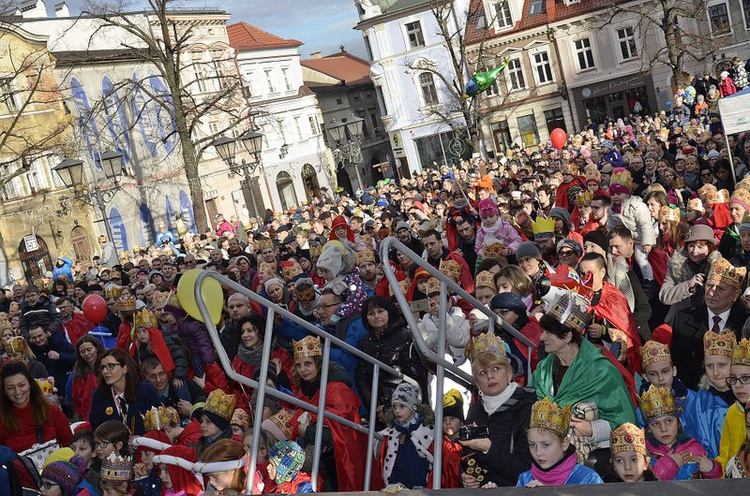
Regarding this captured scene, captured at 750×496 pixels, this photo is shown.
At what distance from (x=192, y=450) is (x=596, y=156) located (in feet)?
47.6

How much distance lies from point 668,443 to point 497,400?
1.04 m

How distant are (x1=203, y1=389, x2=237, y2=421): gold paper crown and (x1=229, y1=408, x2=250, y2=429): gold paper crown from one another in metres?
0.24

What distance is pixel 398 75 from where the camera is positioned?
183 ft

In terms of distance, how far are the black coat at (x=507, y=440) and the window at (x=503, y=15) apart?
48.5 meters

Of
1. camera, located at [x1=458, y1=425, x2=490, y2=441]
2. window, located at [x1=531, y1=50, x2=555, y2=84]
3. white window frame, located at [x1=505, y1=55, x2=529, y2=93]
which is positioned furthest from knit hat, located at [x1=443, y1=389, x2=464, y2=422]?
white window frame, located at [x1=505, y1=55, x2=529, y2=93]

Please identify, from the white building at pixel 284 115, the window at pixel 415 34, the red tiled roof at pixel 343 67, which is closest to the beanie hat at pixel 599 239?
the white building at pixel 284 115

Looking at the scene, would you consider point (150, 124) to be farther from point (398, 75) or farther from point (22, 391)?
point (22, 391)

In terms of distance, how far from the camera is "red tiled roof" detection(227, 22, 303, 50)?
56194mm

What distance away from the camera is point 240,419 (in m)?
6.88

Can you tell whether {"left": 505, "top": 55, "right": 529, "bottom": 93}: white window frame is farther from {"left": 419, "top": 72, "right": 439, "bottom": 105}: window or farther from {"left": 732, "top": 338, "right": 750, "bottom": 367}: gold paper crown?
{"left": 732, "top": 338, "right": 750, "bottom": 367}: gold paper crown

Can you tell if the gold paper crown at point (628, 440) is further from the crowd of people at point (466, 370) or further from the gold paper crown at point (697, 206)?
the gold paper crown at point (697, 206)

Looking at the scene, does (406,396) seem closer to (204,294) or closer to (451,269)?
(204,294)

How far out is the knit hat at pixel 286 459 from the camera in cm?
596

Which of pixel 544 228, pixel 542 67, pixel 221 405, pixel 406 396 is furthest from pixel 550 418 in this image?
pixel 542 67
